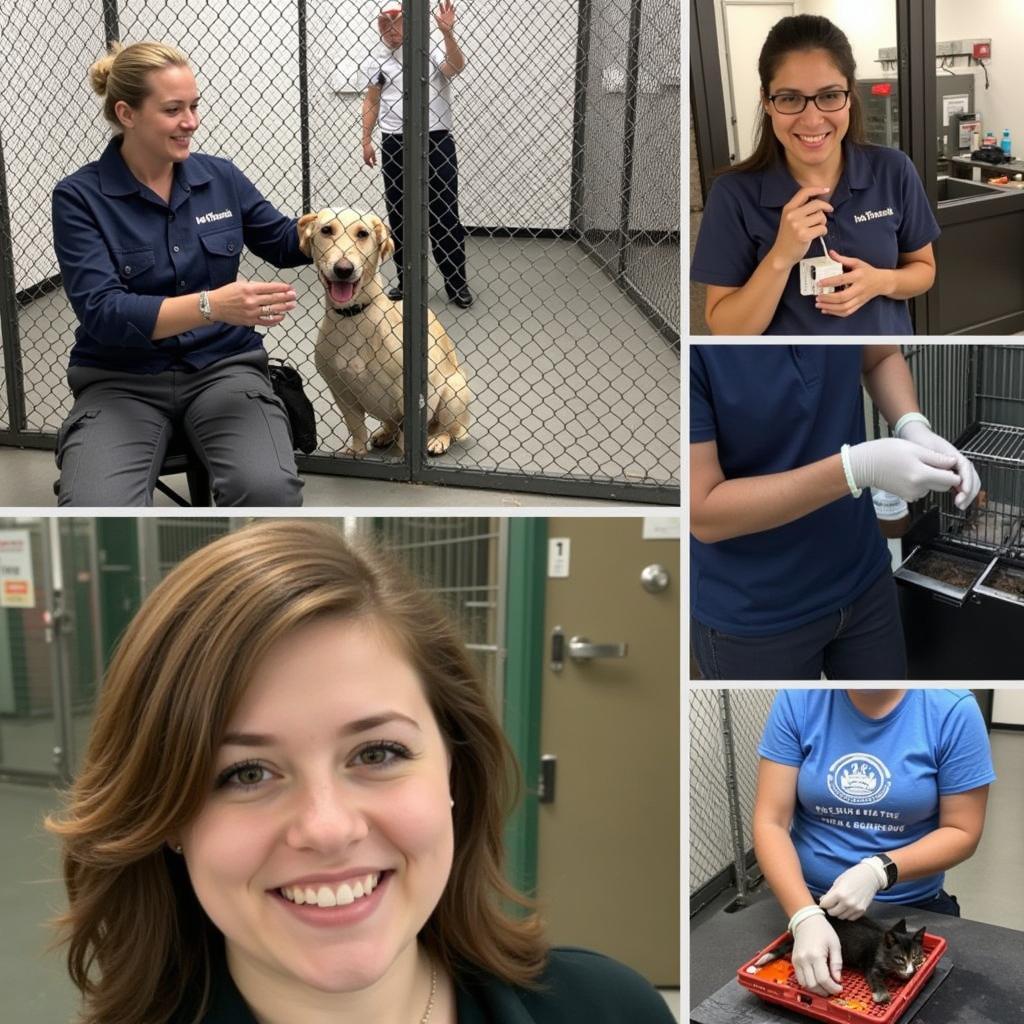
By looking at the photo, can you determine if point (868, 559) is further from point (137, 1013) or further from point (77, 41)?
point (77, 41)

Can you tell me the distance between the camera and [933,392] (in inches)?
59.4

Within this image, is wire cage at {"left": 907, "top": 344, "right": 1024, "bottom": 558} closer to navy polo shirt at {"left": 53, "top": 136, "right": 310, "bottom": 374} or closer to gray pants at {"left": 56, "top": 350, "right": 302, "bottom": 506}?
gray pants at {"left": 56, "top": 350, "right": 302, "bottom": 506}

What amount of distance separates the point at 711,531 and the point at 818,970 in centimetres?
58

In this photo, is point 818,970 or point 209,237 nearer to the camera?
point 818,970

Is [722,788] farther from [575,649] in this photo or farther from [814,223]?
[575,649]

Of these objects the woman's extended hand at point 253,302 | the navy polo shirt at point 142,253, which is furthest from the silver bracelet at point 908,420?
the navy polo shirt at point 142,253

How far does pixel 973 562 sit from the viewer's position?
5.19 ft

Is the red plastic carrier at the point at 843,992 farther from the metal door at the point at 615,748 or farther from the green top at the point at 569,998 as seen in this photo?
the metal door at the point at 615,748

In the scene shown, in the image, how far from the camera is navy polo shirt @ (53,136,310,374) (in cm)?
212

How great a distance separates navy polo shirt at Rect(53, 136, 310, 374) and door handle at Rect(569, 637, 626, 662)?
1.16 metres

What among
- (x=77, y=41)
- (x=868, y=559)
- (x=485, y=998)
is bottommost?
(x=485, y=998)

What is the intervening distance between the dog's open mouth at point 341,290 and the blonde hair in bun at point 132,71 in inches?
26.2

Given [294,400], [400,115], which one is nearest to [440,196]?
[400,115]

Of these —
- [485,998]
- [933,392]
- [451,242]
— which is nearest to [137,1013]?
[485,998]
